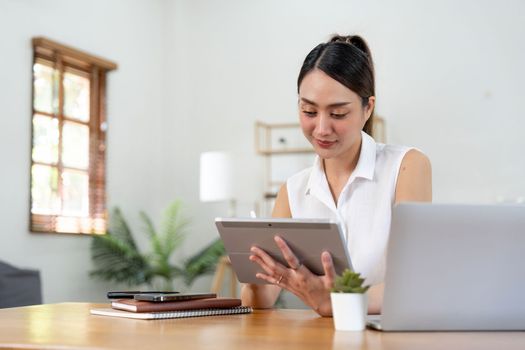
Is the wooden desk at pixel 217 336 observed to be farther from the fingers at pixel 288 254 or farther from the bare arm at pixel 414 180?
the bare arm at pixel 414 180

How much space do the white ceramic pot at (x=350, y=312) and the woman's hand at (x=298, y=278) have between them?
0.78ft

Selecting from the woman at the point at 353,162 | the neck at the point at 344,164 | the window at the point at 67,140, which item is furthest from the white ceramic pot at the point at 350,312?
the window at the point at 67,140

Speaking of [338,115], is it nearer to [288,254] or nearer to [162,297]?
[288,254]

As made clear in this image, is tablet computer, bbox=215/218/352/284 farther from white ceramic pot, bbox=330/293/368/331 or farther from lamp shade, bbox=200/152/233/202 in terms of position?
lamp shade, bbox=200/152/233/202

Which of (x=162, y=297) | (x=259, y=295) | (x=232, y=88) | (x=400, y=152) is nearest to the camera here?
(x=162, y=297)

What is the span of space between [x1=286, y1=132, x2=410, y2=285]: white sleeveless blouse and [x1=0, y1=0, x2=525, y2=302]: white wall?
3518 mm

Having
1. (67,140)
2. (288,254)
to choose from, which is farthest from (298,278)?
(67,140)

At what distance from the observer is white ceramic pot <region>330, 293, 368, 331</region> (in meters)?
1.48

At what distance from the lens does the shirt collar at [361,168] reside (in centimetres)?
224

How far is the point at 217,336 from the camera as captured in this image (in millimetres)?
1422

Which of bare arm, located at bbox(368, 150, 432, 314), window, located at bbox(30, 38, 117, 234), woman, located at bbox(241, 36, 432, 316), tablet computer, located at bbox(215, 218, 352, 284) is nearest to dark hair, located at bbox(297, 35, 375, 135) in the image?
woman, located at bbox(241, 36, 432, 316)

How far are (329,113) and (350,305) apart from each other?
772 mm

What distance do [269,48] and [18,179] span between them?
8.23 feet

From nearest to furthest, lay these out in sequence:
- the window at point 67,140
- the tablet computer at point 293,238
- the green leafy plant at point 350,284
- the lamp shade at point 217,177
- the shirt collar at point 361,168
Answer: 1. the green leafy plant at point 350,284
2. the tablet computer at point 293,238
3. the shirt collar at point 361,168
4. the window at point 67,140
5. the lamp shade at point 217,177
